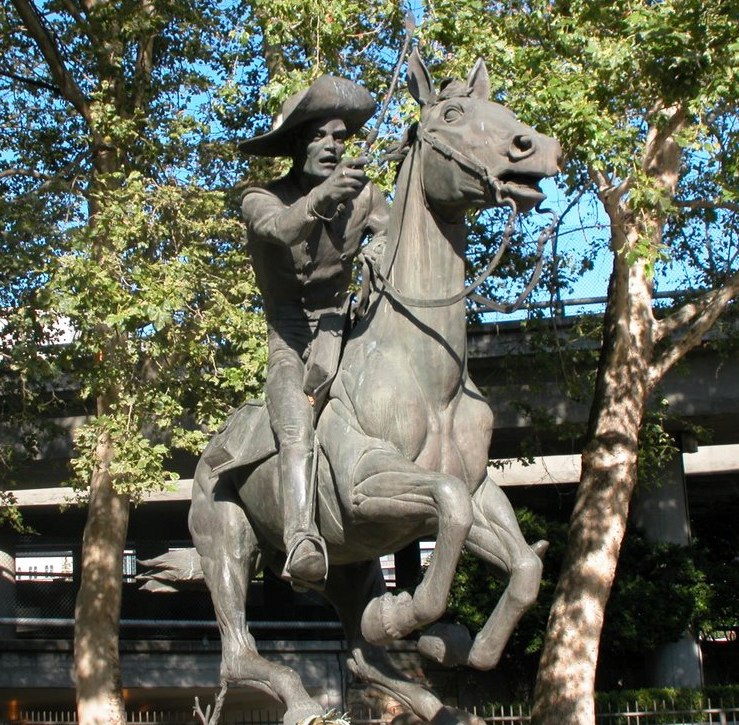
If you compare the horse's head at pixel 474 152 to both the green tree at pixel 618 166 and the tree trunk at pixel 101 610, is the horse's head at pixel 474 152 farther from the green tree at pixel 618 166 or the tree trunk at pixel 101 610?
the tree trunk at pixel 101 610

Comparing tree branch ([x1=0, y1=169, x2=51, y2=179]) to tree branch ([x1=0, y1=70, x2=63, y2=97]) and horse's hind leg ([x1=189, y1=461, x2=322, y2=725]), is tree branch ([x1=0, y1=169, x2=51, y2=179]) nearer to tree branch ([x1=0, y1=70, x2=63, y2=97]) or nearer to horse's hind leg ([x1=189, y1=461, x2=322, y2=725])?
tree branch ([x1=0, y1=70, x2=63, y2=97])

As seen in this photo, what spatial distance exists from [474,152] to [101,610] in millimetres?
12406

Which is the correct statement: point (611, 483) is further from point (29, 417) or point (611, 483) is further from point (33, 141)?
point (33, 141)

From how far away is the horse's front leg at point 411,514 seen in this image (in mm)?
5355

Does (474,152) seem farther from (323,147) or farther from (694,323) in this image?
(694,323)

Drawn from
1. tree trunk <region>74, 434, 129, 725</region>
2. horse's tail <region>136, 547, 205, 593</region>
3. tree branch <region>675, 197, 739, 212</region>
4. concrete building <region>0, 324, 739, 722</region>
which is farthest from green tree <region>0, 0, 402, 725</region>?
horse's tail <region>136, 547, 205, 593</region>

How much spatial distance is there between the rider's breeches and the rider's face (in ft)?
3.13

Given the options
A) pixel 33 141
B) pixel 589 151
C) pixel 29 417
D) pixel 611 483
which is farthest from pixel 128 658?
pixel 589 151

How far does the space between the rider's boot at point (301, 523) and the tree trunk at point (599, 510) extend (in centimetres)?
845

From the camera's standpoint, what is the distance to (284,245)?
6.29m

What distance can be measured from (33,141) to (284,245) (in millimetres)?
13098

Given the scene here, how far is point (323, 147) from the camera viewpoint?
6.57 meters

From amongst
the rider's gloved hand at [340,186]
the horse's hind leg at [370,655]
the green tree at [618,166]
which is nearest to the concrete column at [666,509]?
the green tree at [618,166]

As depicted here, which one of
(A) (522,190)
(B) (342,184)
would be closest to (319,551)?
(B) (342,184)
